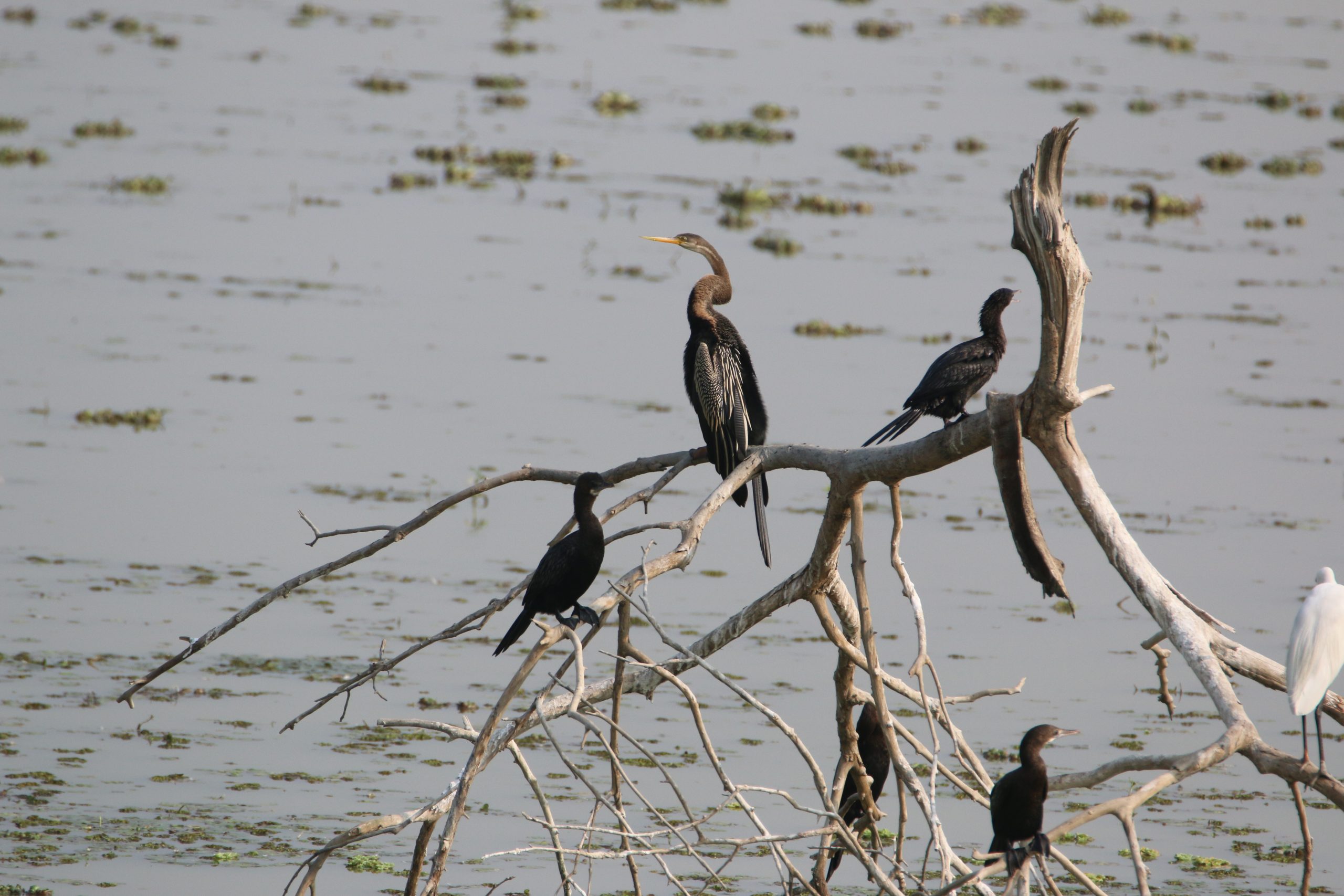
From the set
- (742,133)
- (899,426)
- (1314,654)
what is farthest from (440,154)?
(1314,654)

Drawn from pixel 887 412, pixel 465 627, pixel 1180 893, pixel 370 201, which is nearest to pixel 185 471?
pixel 887 412

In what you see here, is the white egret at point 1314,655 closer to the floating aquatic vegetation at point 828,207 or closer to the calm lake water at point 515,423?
the calm lake water at point 515,423

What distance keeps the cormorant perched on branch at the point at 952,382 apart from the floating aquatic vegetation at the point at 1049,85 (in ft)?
70.7

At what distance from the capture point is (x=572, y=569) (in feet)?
14.6

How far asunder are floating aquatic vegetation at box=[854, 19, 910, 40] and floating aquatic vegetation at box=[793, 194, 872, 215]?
1417 centimetres

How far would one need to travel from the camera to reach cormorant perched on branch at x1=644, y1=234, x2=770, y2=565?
5.36m

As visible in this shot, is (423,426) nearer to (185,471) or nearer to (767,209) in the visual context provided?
(185,471)

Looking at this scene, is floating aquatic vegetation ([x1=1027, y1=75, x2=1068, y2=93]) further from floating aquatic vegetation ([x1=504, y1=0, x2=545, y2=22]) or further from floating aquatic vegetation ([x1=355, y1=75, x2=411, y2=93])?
floating aquatic vegetation ([x1=504, y1=0, x2=545, y2=22])

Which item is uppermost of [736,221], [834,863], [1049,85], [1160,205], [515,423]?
[1049,85]

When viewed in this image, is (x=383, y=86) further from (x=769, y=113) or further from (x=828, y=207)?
(x=828, y=207)

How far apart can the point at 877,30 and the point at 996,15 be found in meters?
4.52

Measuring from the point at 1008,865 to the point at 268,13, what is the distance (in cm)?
2938

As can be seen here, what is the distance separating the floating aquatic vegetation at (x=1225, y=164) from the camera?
2112 cm

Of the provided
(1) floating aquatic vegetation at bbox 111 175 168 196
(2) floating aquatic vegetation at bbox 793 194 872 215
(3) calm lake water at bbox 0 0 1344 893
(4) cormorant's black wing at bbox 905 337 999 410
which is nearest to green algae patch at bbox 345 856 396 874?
(3) calm lake water at bbox 0 0 1344 893
